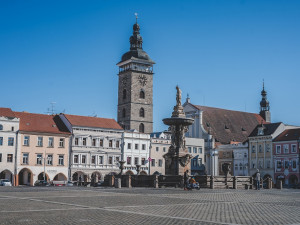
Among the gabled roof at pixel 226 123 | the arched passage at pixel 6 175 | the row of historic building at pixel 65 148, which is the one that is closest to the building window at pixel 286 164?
the gabled roof at pixel 226 123

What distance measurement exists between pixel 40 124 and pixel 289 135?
37112mm

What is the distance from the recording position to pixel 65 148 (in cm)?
6531

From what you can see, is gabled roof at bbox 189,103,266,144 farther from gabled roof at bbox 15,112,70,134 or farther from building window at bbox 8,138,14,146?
building window at bbox 8,138,14,146

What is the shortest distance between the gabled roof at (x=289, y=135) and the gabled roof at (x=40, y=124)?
107ft

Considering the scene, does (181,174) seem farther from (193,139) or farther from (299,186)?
(193,139)

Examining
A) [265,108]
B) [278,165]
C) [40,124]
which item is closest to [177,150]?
[40,124]

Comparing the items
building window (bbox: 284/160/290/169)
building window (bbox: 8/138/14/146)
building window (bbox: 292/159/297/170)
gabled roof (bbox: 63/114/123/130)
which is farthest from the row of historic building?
building window (bbox: 292/159/297/170)

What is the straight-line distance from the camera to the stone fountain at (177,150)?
37938 millimetres

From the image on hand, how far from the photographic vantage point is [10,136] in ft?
199

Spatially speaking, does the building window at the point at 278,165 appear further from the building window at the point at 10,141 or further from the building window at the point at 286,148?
the building window at the point at 10,141

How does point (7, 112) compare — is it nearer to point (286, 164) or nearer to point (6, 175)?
point (6, 175)

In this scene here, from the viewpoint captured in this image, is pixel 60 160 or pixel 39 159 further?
pixel 60 160

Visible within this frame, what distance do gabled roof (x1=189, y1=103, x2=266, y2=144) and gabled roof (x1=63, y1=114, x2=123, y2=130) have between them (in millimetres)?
21301

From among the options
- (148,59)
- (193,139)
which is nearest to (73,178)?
(193,139)
